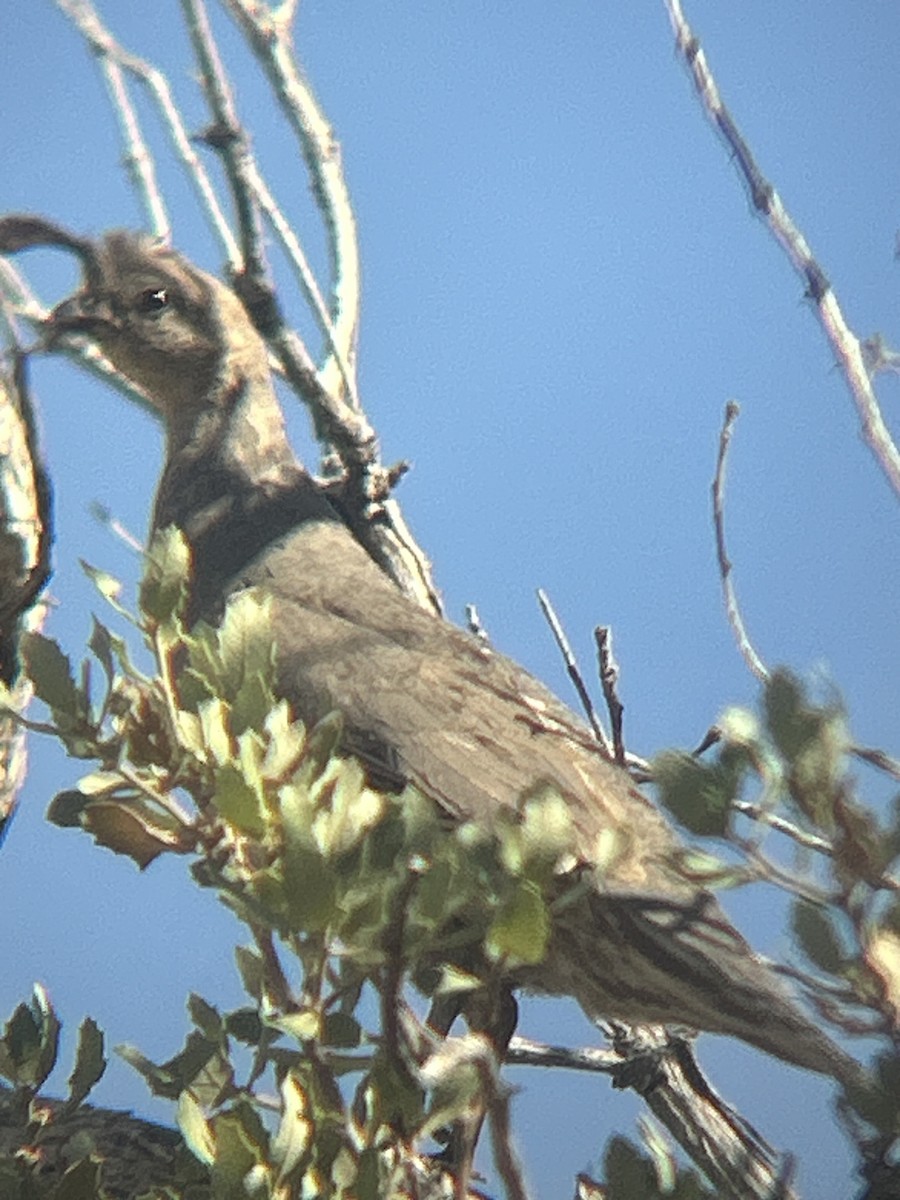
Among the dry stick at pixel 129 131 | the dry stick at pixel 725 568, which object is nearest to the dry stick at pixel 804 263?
the dry stick at pixel 725 568

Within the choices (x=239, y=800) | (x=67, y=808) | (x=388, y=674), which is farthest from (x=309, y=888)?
(x=388, y=674)

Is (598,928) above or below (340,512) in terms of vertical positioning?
below

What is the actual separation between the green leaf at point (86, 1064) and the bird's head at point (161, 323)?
1623 millimetres

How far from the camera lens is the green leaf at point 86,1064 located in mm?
1181

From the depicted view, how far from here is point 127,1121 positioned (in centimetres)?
155

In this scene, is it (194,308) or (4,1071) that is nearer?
(4,1071)

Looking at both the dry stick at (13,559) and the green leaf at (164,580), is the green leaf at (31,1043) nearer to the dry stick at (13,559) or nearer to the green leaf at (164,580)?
the green leaf at (164,580)

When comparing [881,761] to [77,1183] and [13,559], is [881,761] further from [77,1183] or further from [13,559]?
[13,559]

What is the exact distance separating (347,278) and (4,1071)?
1.57 meters

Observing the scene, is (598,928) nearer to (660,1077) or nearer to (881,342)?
(660,1077)

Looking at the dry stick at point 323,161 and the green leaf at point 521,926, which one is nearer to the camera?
the green leaf at point 521,926

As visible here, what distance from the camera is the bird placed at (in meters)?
1.51

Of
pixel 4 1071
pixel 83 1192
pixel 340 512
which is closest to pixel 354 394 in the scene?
pixel 340 512

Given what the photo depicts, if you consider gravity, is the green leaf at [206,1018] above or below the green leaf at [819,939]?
below
